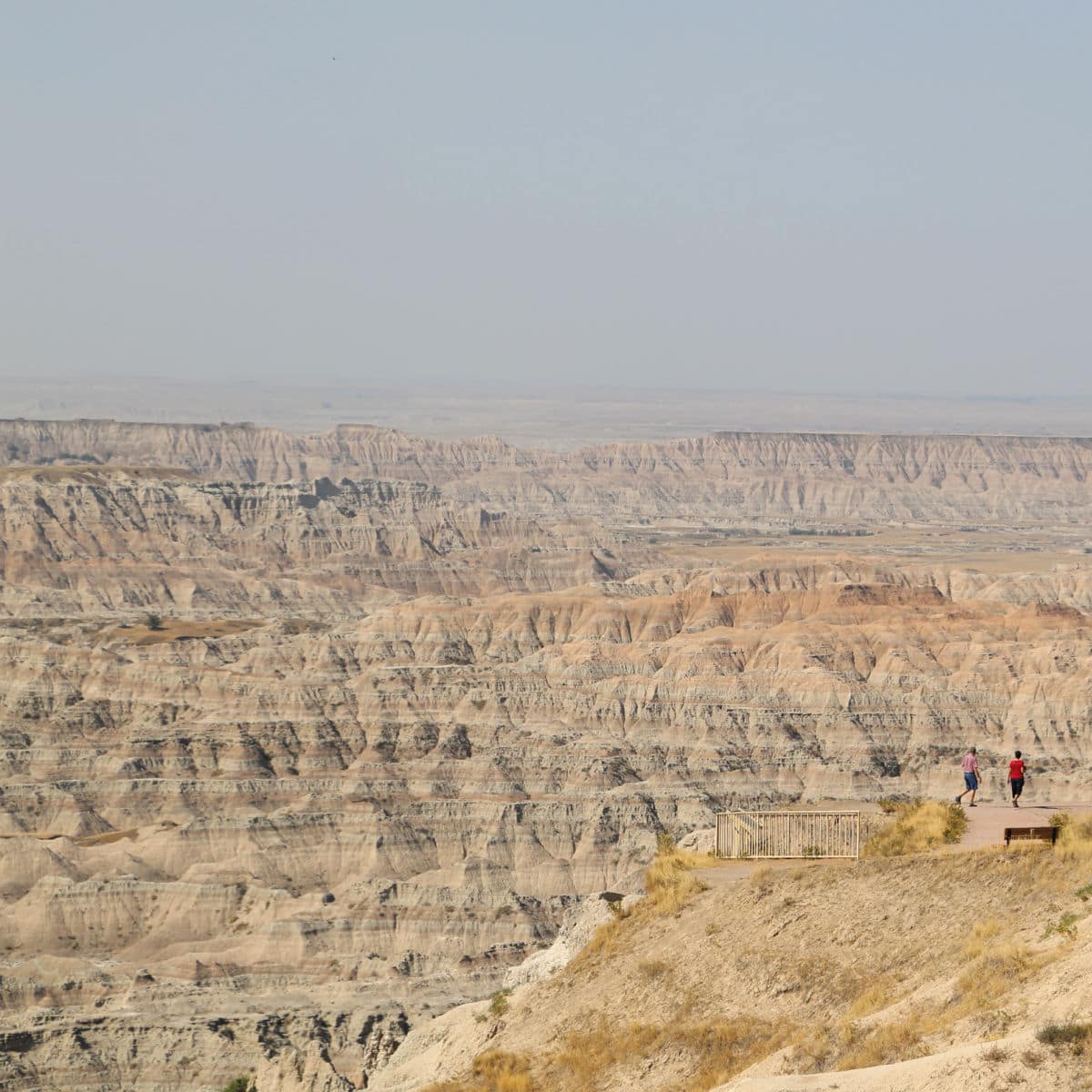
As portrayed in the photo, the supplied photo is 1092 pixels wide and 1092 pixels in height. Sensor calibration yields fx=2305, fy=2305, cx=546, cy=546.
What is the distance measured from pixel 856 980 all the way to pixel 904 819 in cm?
566

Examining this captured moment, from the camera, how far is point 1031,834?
33438mm

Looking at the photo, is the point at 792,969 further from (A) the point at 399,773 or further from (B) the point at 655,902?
(A) the point at 399,773

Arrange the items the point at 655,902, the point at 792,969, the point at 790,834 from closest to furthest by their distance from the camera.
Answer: the point at 792,969 → the point at 655,902 → the point at 790,834

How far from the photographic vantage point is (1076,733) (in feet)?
398

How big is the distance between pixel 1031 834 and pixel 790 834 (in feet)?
15.5

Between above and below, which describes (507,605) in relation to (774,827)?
below

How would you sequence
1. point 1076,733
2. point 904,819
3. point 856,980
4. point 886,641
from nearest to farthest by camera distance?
point 856,980
point 904,819
point 1076,733
point 886,641

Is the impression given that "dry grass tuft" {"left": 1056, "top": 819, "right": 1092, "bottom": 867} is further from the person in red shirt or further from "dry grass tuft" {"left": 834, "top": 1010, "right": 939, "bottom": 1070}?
"dry grass tuft" {"left": 834, "top": 1010, "right": 939, "bottom": 1070}

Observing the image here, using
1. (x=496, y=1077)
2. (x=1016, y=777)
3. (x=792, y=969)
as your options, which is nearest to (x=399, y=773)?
(x=1016, y=777)

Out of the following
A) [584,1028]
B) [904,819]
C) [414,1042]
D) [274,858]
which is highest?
[904,819]

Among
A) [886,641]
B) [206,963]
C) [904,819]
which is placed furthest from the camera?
[886,641]

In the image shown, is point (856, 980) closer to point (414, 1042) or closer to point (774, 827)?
point (774, 827)

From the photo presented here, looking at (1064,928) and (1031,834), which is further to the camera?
(1031,834)

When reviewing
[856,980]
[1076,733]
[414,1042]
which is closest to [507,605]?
[1076,733]
